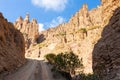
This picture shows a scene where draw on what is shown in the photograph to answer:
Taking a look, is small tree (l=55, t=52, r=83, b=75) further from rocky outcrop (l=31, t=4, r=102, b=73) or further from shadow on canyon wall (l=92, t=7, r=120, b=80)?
shadow on canyon wall (l=92, t=7, r=120, b=80)

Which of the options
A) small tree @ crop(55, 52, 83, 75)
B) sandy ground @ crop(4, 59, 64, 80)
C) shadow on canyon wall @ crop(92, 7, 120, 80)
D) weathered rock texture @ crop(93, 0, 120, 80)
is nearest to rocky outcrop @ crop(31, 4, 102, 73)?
weathered rock texture @ crop(93, 0, 120, 80)

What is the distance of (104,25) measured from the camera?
36688 millimetres

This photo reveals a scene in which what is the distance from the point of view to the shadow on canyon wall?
26.3 meters

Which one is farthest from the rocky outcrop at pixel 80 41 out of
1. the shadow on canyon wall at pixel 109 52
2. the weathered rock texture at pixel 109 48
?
the shadow on canyon wall at pixel 109 52

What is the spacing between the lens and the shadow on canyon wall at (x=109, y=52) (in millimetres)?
26331

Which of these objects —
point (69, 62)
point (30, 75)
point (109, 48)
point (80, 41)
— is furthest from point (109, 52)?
point (80, 41)

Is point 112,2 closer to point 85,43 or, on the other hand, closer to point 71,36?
point 85,43

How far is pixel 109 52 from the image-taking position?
97.2 ft

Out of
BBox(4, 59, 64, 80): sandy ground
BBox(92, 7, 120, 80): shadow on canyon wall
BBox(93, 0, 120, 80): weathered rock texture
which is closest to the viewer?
BBox(92, 7, 120, 80): shadow on canyon wall

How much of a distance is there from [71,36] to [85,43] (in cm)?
5503

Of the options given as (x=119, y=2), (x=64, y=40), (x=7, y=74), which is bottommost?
(x=7, y=74)

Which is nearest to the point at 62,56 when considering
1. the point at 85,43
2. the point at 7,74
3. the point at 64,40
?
the point at 7,74

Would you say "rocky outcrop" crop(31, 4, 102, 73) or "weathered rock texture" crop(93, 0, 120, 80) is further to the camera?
"rocky outcrop" crop(31, 4, 102, 73)

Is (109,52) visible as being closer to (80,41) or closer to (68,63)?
(68,63)
